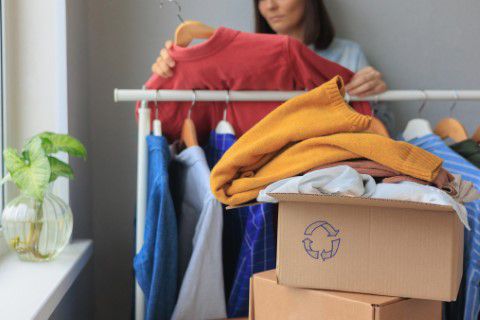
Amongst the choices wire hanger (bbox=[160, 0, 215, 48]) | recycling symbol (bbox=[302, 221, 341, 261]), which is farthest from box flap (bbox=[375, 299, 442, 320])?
wire hanger (bbox=[160, 0, 215, 48])

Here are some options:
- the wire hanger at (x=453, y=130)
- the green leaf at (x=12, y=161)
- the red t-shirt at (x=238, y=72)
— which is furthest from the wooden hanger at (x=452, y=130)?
the green leaf at (x=12, y=161)

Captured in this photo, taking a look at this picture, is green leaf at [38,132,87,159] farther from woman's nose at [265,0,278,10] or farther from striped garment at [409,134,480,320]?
striped garment at [409,134,480,320]

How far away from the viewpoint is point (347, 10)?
186 centimetres

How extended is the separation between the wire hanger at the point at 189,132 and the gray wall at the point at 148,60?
0.46 metres

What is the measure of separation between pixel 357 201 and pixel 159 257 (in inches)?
16.9

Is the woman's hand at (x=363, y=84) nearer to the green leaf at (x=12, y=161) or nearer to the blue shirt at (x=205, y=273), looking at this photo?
the blue shirt at (x=205, y=273)

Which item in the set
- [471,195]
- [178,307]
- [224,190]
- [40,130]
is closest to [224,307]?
[178,307]

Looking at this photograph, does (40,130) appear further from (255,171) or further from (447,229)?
(447,229)

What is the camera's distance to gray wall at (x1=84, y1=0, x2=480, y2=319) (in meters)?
1.78

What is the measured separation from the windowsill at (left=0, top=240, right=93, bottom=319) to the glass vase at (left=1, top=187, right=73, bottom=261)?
0.03 meters

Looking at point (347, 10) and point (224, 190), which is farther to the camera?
point (347, 10)

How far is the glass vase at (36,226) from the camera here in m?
1.28

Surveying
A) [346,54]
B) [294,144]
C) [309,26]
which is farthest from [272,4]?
[294,144]

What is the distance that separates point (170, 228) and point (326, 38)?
83 centimetres
